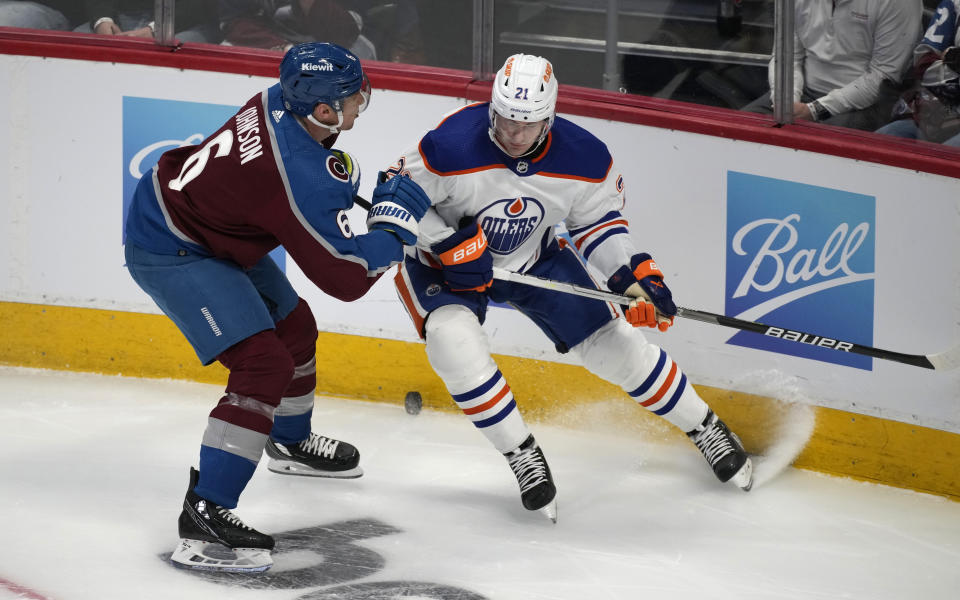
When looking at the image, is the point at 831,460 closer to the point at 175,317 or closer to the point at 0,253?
the point at 175,317

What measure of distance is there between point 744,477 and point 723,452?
10 cm

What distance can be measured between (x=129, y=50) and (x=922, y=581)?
293cm

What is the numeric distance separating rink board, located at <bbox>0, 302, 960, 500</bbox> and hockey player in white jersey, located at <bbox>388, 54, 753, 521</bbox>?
0.31 metres

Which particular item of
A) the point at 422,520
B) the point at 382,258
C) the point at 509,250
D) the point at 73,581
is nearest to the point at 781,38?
the point at 509,250

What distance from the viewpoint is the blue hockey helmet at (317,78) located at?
2641mm

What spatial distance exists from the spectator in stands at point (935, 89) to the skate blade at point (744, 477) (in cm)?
101

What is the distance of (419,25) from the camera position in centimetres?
388

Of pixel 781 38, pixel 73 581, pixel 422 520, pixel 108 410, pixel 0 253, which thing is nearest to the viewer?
pixel 73 581

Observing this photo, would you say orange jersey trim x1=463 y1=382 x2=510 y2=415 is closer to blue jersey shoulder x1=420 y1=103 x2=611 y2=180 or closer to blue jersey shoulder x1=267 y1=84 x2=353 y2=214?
blue jersey shoulder x1=420 y1=103 x2=611 y2=180

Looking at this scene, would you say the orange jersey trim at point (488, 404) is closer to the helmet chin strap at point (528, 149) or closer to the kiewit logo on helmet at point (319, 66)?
the helmet chin strap at point (528, 149)

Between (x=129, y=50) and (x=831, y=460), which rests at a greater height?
(x=129, y=50)

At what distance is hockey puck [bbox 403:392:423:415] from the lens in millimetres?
3883

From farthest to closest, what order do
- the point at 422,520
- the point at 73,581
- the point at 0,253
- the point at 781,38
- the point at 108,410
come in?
the point at 0,253 < the point at 108,410 < the point at 781,38 < the point at 422,520 < the point at 73,581

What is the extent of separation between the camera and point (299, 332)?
313 cm
